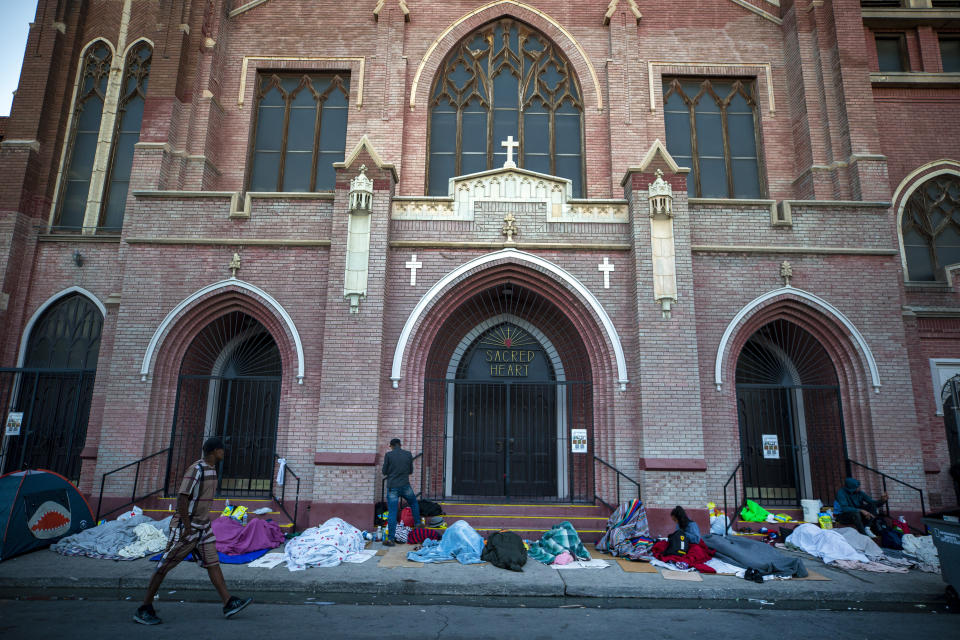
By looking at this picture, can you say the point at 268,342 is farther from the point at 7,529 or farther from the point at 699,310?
the point at 699,310

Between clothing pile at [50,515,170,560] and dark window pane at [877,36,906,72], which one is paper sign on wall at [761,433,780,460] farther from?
dark window pane at [877,36,906,72]

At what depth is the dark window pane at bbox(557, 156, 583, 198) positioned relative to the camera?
13914mm

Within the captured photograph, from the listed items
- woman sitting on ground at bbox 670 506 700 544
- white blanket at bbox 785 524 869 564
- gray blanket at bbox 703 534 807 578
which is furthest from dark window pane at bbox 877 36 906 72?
woman sitting on ground at bbox 670 506 700 544

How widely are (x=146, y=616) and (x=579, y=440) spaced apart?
7.65m

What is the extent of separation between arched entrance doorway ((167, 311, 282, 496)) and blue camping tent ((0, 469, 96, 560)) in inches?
71.5

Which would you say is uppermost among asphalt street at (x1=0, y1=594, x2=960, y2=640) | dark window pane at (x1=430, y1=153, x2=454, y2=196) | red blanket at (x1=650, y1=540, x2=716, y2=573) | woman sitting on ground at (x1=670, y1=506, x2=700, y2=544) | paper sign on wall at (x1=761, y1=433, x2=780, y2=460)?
dark window pane at (x1=430, y1=153, x2=454, y2=196)

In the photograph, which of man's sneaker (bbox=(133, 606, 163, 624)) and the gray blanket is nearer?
man's sneaker (bbox=(133, 606, 163, 624))

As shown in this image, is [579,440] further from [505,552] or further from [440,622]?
[440,622]

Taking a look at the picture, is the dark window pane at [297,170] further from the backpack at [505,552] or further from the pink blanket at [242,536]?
the backpack at [505,552]

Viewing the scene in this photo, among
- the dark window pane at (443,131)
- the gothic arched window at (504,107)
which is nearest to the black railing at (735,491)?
the gothic arched window at (504,107)

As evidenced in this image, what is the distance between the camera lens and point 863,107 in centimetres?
1307

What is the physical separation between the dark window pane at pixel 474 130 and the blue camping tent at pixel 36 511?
10.7 metres

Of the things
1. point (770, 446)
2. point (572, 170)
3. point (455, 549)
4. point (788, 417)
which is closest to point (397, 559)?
point (455, 549)

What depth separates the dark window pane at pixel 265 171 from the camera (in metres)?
14.2
